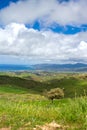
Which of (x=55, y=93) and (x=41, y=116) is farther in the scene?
(x=55, y=93)

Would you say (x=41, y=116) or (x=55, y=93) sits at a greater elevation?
(x=41, y=116)

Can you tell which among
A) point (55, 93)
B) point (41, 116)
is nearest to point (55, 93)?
point (55, 93)

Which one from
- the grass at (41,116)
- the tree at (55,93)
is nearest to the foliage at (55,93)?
the tree at (55,93)

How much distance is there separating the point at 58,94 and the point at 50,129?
41.1m

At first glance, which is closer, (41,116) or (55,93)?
(41,116)

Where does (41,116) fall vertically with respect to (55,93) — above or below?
above

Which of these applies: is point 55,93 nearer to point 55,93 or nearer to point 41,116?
point 55,93

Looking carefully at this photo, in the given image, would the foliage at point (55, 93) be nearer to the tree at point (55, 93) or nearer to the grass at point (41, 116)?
the tree at point (55, 93)

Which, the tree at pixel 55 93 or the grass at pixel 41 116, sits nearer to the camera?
the grass at pixel 41 116

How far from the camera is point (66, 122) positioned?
1223 centimetres

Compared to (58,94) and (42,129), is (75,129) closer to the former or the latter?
(42,129)

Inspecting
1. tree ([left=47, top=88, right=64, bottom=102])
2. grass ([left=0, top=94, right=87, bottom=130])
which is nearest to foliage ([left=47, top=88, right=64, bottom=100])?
tree ([left=47, top=88, right=64, bottom=102])

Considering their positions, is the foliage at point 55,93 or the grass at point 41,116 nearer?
the grass at point 41,116

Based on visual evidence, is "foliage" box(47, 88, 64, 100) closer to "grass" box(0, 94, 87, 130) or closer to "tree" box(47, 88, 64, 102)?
"tree" box(47, 88, 64, 102)
